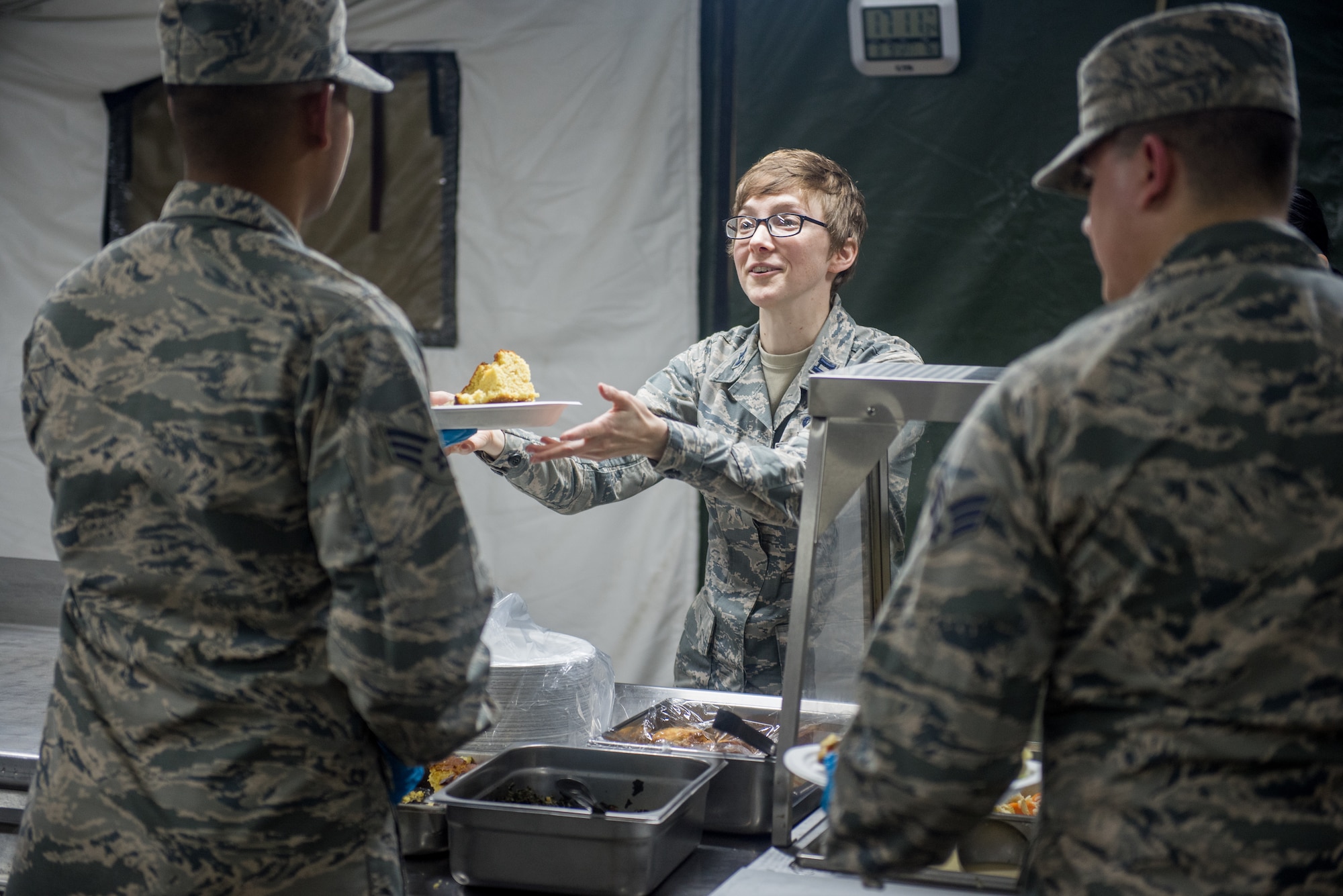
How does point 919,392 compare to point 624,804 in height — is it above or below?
above

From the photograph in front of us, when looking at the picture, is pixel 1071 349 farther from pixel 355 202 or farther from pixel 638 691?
pixel 355 202

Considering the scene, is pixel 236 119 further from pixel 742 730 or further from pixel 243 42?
pixel 742 730

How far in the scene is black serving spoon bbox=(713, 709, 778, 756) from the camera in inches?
71.9

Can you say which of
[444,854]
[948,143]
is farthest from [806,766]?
[948,143]

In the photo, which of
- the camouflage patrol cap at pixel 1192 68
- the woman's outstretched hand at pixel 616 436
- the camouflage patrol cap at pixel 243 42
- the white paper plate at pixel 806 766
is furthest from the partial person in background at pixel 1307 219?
the camouflage patrol cap at pixel 243 42

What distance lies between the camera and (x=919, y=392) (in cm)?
161

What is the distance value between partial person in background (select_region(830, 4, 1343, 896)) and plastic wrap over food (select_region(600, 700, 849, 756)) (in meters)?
0.68

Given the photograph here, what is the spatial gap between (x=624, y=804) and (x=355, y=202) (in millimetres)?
2838

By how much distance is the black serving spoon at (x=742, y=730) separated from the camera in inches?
71.9

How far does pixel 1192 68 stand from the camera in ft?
3.26

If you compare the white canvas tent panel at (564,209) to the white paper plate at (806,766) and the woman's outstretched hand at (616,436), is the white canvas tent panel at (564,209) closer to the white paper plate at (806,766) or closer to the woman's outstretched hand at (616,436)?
the woman's outstretched hand at (616,436)

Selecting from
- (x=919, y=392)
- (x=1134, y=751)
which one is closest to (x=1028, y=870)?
(x=1134, y=751)

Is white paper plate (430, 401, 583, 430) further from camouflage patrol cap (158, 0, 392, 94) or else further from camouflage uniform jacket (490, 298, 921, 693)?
camouflage patrol cap (158, 0, 392, 94)

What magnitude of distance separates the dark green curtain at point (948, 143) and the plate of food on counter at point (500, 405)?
4.73ft
